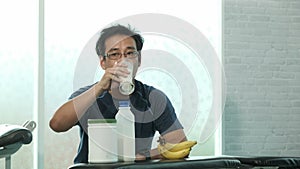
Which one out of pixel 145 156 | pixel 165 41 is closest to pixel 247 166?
pixel 145 156

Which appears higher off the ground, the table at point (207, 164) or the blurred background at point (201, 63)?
the blurred background at point (201, 63)

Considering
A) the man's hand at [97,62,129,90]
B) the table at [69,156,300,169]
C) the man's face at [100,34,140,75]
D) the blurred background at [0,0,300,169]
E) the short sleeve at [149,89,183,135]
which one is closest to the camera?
the table at [69,156,300,169]

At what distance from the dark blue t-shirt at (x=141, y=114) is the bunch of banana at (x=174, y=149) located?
0.08m

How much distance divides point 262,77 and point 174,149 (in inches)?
102

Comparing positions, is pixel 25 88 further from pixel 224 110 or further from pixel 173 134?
pixel 173 134

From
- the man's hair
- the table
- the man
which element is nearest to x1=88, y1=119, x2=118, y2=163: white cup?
the table

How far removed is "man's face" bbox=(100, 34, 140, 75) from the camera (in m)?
2.17

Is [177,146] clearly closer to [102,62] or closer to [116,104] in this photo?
[116,104]

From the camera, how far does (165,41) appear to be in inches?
154

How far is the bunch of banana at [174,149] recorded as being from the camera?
2.13 meters

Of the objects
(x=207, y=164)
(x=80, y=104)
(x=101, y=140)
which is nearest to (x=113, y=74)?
(x=80, y=104)

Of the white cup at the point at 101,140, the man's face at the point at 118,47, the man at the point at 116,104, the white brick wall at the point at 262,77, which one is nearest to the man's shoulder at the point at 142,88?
the man at the point at 116,104

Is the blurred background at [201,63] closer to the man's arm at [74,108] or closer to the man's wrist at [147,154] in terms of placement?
the man's wrist at [147,154]

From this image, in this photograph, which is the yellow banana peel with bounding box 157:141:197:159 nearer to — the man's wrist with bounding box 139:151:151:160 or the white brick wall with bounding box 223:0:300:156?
the man's wrist with bounding box 139:151:151:160
